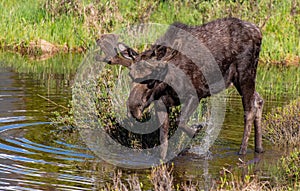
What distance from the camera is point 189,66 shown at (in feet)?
32.9

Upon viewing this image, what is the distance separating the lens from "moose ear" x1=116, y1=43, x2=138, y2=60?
9.34 metres

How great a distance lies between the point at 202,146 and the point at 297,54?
9344mm

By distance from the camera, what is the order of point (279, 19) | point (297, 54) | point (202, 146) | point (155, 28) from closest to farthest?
point (202, 146)
point (155, 28)
point (297, 54)
point (279, 19)

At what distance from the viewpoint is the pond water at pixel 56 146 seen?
8.81 meters

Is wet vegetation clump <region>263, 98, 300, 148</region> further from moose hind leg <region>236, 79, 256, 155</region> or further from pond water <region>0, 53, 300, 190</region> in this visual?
moose hind leg <region>236, 79, 256, 155</region>

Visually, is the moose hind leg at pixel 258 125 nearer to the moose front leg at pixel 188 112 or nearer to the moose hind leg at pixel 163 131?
the moose front leg at pixel 188 112

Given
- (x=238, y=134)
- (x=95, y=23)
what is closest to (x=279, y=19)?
(x=95, y=23)

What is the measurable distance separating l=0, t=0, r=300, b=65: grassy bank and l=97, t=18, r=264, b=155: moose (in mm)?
7612

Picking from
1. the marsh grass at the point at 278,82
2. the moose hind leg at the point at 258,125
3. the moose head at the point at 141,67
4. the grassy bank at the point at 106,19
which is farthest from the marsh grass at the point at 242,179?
the grassy bank at the point at 106,19

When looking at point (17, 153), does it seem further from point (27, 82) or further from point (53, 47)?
point (53, 47)

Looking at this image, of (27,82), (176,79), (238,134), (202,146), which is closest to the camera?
(176,79)

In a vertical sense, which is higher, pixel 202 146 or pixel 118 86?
pixel 118 86

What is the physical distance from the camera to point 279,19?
2078 cm

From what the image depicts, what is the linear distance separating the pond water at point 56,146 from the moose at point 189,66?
568 mm
